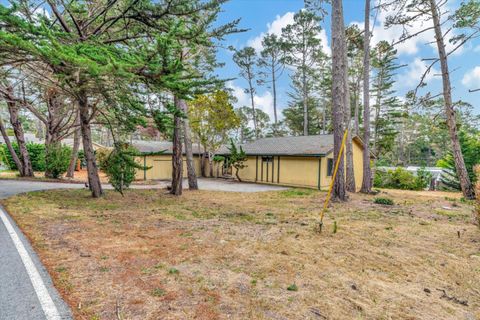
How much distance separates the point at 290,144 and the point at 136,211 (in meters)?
13.4

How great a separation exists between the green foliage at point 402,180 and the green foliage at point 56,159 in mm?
21701

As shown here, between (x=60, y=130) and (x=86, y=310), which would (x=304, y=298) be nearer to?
(x=86, y=310)

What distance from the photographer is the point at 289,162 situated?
57.7 ft

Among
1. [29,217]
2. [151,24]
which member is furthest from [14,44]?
[151,24]

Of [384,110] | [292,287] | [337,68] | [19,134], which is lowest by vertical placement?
[292,287]

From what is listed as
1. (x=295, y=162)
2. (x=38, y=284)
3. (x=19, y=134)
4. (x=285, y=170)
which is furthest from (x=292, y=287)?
(x=19, y=134)

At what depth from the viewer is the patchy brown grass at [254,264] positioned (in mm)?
2768

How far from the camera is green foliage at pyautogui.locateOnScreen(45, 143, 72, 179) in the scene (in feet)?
50.9

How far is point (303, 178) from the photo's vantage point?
660 inches

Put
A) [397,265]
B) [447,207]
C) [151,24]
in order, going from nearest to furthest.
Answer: [397,265] → [151,24] → [447,207]

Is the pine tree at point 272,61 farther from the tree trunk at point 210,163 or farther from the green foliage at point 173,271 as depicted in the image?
the green foliage at point 173,271

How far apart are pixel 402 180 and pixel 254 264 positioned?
20.2 metres

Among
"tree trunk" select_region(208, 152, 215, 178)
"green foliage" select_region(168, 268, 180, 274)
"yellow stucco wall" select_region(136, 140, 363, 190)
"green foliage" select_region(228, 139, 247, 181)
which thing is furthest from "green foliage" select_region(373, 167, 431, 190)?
"green foliage" select_region(168, 268, 180, 274)

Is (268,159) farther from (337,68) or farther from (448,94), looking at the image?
(448,94)
